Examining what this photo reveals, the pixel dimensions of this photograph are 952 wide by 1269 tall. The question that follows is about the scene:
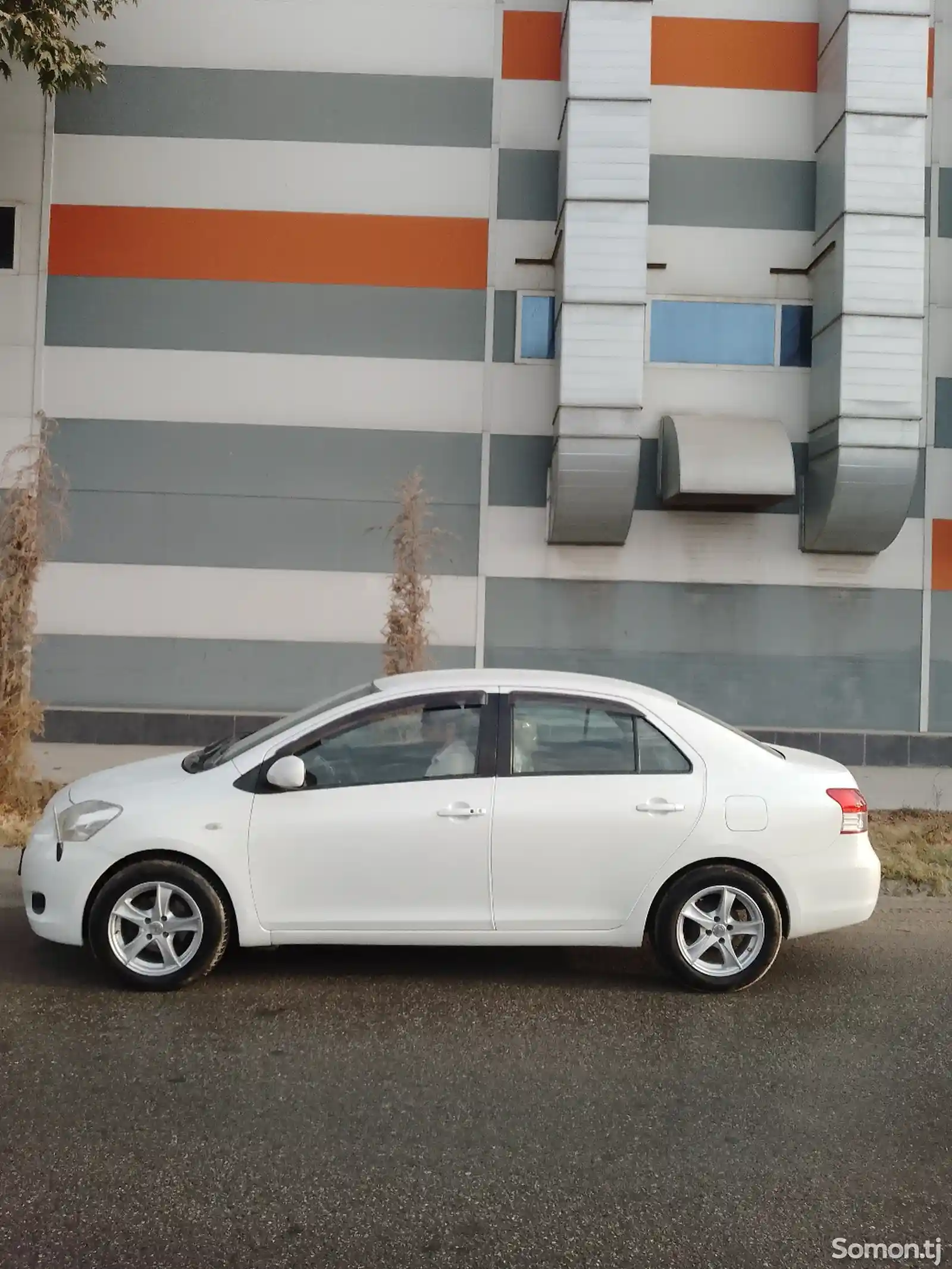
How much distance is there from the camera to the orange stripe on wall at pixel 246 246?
45.0 ft

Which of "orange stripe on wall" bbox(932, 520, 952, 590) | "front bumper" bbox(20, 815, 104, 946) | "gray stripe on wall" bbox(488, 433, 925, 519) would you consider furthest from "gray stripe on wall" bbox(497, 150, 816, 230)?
"front bumper" bbox(20, 815, 104, 946)

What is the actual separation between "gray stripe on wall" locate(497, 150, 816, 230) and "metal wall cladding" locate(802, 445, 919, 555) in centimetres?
308

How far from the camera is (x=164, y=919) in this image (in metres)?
5.54

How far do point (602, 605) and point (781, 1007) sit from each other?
8.50 metres

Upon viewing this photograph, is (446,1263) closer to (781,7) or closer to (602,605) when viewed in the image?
(602,605)

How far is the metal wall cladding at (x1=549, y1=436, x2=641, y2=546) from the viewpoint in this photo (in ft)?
41.9

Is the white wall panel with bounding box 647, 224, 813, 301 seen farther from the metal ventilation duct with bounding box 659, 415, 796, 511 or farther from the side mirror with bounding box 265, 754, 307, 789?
the side mirror with bounding box 265, 754, 307, 789

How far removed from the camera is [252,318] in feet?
45.0

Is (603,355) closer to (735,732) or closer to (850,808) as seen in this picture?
(735,732)

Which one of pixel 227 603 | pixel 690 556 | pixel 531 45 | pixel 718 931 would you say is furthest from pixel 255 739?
pixel 531 45

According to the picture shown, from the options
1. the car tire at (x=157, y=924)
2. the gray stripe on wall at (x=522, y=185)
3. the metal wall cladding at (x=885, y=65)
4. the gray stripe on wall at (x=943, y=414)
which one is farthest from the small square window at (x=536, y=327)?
the car tire at (x=157, y=924)

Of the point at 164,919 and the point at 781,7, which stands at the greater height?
the point at 781,7

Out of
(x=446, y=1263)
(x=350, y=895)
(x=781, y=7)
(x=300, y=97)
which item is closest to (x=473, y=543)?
(x=300, y=97)

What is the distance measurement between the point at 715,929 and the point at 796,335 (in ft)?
32.6
